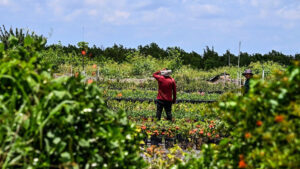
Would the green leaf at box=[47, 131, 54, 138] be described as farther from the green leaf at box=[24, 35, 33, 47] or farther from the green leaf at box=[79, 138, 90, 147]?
the green leaf at box=[24, 35, 33, 47]

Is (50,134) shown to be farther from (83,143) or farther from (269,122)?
(269,122)

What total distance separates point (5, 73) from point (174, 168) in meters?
1.59

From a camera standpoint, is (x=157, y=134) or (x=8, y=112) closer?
(x=8, y=112)

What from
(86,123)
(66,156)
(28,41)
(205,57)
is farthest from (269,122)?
(205,57)

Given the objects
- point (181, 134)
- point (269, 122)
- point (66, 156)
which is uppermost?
point (269, 122)

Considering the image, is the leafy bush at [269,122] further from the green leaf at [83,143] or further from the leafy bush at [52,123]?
the green leaf at [83,143]

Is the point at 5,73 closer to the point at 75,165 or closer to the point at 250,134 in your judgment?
the point at 75,165

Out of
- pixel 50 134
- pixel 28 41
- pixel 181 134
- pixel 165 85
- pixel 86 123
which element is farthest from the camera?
pixel 165 85

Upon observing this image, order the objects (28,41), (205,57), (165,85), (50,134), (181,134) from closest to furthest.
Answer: (50,134) < (28,41) < (181,134) < (165,85) < (205,57)

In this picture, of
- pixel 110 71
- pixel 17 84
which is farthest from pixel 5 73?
pixel 110 71

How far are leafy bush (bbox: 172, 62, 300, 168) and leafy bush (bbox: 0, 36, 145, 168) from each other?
2.71 ft

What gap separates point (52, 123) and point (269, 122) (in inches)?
54.4

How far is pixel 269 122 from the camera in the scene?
7.64 ft

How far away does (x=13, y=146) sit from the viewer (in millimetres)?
2277
